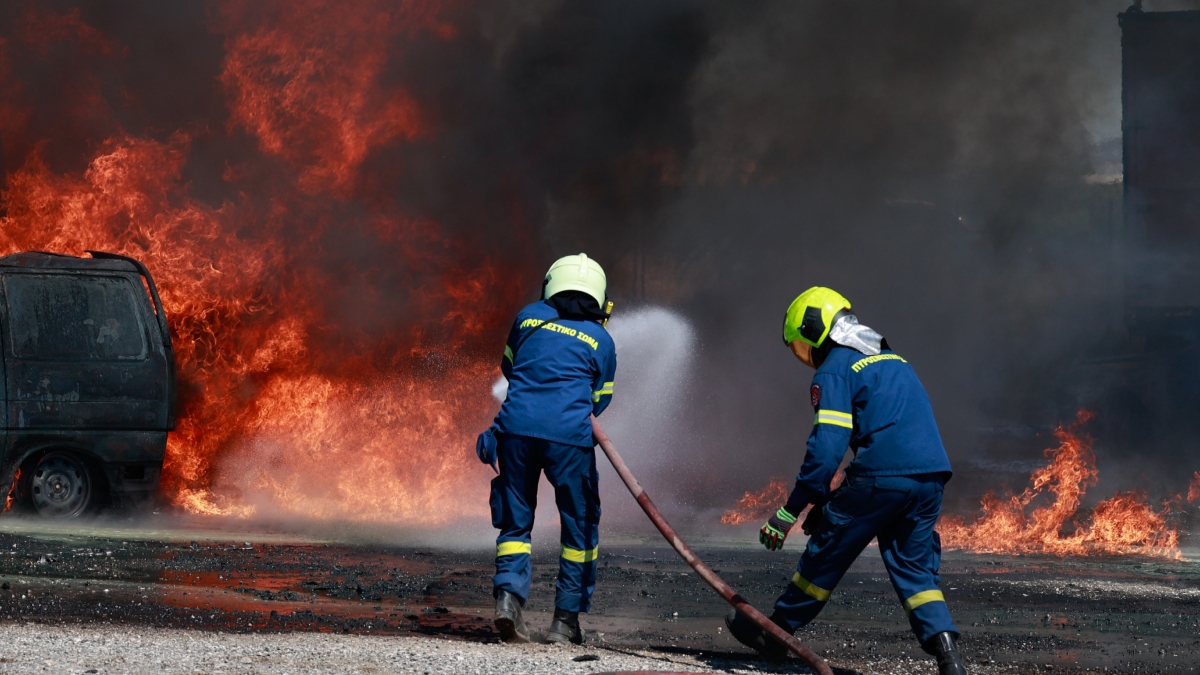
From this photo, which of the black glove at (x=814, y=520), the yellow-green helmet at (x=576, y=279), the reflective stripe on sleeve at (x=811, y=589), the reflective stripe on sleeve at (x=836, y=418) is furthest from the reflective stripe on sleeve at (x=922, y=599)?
the yellow-green helmet at (x=576, y=279)

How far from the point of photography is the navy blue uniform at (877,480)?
428 centimetres

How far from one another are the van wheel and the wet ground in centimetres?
26

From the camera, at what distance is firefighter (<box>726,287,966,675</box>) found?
4273 millimetres

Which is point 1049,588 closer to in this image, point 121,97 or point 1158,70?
point 121,97

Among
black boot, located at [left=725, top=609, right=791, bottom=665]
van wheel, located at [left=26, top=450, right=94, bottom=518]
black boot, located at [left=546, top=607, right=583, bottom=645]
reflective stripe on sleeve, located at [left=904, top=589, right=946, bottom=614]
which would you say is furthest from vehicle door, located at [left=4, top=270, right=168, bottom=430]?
reflective stripe on sleeve, located at [left=904, top=589, right=946, bottom=614]

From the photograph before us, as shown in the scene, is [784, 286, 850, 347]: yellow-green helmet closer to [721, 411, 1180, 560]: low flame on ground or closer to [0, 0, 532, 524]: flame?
[721, 411, 1180, 560]: low flame on ground

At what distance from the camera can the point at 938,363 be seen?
20.5m

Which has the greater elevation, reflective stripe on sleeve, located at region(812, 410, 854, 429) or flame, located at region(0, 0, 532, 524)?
flame, located at region(0, 0, 532, 524)

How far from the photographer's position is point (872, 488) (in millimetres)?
4281

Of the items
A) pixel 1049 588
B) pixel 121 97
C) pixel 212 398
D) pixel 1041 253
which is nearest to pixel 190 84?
pixel 121 97

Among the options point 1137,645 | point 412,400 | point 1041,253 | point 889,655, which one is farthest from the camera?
point 1041,253

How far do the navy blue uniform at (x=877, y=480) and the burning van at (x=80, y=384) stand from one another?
6.32m

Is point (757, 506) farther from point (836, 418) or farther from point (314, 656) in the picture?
point (314, 656)

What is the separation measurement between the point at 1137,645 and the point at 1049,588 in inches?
66.4
